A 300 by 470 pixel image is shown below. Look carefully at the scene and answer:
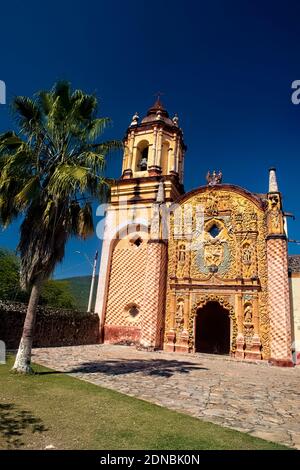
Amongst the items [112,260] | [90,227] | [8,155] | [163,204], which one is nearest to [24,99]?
[8,155]

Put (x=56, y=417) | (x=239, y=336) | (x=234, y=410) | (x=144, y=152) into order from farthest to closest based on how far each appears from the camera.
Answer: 1. (x=144, y=152)
2. (x=239, y=336)
3. (x=234, y=410)
4. (x=56, y=417)

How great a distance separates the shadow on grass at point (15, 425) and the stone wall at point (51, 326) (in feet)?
33.0

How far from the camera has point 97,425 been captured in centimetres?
480

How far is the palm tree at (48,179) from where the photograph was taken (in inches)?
357

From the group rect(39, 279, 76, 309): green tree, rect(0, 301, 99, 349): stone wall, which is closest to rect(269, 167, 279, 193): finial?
rect(0, 301, 99, 349): stone wall

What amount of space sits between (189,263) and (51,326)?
8.73 meters

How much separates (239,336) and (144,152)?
609 inches

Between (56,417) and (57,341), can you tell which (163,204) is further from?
(56,417)

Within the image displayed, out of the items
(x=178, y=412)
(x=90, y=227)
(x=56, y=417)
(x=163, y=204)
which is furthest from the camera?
(x=163, y=204)

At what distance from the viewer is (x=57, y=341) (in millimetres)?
17984

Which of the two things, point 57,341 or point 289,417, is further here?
point 57,341

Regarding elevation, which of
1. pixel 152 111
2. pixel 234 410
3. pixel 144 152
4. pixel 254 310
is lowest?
pixel 234 410

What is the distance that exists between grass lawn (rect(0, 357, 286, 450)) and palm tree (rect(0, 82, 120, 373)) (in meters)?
2.96

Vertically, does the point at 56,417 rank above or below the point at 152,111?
below
